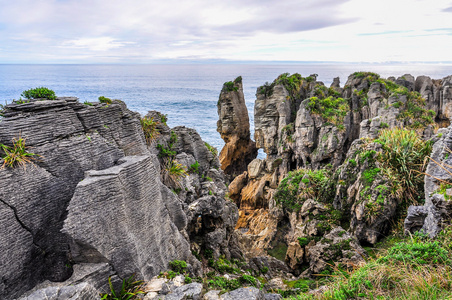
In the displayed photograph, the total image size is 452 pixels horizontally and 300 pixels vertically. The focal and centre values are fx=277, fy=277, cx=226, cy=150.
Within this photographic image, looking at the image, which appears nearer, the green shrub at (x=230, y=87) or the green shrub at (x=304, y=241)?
the green shrub at (x=304, y=241)

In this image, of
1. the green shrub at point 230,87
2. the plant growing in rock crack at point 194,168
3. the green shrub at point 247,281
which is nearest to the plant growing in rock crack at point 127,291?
the green shrub at point 247,281

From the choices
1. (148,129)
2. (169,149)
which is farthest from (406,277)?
(169,149)

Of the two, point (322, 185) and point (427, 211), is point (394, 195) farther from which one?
point (322, 185)

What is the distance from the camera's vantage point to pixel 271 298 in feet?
28.3

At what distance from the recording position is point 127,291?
808cm

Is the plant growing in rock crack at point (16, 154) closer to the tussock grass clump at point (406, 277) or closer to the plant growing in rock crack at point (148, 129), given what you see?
the plant growing in rock crack at point (148, 129)

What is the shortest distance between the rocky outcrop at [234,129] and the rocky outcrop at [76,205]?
93.8 ft

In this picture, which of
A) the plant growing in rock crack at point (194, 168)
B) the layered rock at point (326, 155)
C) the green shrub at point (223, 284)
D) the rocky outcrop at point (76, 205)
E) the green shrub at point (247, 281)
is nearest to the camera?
the rocky outcrop at point (76, 205)

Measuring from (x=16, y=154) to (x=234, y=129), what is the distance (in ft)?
109

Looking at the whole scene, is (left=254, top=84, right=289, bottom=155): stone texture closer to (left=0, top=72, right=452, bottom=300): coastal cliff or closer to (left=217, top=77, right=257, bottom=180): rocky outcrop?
(left=217, top=77, right=257, bottom=180): rocky outcrop

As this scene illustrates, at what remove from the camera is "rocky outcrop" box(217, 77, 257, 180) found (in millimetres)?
38406

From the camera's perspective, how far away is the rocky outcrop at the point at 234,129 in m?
38.4

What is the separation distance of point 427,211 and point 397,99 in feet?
69.7

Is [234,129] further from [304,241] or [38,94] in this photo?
[38,94]
